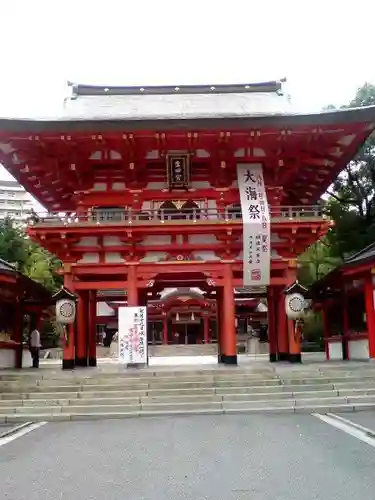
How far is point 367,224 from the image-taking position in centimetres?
2712

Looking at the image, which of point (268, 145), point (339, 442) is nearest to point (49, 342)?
point (268, 145)

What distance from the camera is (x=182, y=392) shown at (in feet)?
40.4

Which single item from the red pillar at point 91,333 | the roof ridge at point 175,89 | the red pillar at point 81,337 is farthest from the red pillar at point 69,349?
the roof ridge at point 175,89

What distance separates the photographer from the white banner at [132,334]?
14.3 m

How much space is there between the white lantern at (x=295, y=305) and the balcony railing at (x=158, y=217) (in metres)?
2.37

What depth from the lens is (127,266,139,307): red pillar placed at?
15.6 meters

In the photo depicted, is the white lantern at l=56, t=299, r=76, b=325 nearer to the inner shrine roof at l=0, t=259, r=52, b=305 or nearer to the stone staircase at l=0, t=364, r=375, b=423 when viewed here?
the stone staircase at l=0, t=364, r=375, b=423

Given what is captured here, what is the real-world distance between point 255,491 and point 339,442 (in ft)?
9.64

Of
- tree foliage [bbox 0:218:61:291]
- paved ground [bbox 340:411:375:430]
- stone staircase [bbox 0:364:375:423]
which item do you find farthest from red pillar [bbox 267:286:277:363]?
tree foliage [bbox 0:218:61:291]

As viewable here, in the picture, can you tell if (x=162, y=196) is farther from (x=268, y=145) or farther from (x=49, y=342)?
(x=49, y=342)

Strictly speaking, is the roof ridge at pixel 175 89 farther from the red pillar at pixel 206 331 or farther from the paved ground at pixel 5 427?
the red pillar at pixel 206 331

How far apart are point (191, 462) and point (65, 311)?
9.21 meters

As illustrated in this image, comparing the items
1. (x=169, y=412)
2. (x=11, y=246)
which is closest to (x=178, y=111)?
(x=169, y=412)

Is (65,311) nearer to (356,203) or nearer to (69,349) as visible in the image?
(69,349)
